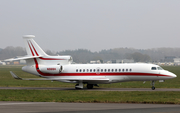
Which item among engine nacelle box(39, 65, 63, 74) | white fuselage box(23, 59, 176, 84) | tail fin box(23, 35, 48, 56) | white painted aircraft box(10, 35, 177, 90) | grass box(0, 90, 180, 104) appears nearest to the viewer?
grass box(0, 90, 180, 104)

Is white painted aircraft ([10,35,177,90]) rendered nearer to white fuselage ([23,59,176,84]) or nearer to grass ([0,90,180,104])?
white fuselage ([23,59,176,84])

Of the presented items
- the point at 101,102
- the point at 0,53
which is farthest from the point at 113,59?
the point at 101,102

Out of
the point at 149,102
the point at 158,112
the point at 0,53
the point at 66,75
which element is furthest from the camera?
the point at 0,53

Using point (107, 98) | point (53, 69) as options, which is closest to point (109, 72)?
point (53, 69)

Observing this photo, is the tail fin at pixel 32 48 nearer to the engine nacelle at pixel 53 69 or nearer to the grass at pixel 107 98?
the engine nacelle at pixel 53 69

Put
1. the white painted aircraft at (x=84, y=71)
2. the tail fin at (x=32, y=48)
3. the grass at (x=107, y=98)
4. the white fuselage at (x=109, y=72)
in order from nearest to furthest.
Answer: the grass at (x=107, y=98) → the white fuselage at (x=109, y=72) → the white painted aircraft at (x=84, y=71) → the tail fin at (x=32, y=48)

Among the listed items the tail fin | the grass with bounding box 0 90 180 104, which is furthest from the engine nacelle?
the grass with bounding box 0 90 180 104

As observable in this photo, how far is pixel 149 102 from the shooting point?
2042 centimetres

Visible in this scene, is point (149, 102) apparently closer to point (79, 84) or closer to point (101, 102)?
point (101, 102)

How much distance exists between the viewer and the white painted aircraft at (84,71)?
1328 inches

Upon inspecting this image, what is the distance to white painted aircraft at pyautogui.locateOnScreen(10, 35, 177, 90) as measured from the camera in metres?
33.7

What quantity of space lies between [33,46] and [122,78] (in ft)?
39.0

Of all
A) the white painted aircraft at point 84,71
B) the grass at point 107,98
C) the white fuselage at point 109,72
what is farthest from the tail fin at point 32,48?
the grass at point 107,98

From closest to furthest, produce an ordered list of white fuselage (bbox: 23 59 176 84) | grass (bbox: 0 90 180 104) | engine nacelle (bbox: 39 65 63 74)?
1. grass (bbox: 0 90 180 104)
2. white fuselage (bbox: 23 59 176 84)
3. engine nacelle (bbox: 39 65 63 74)
